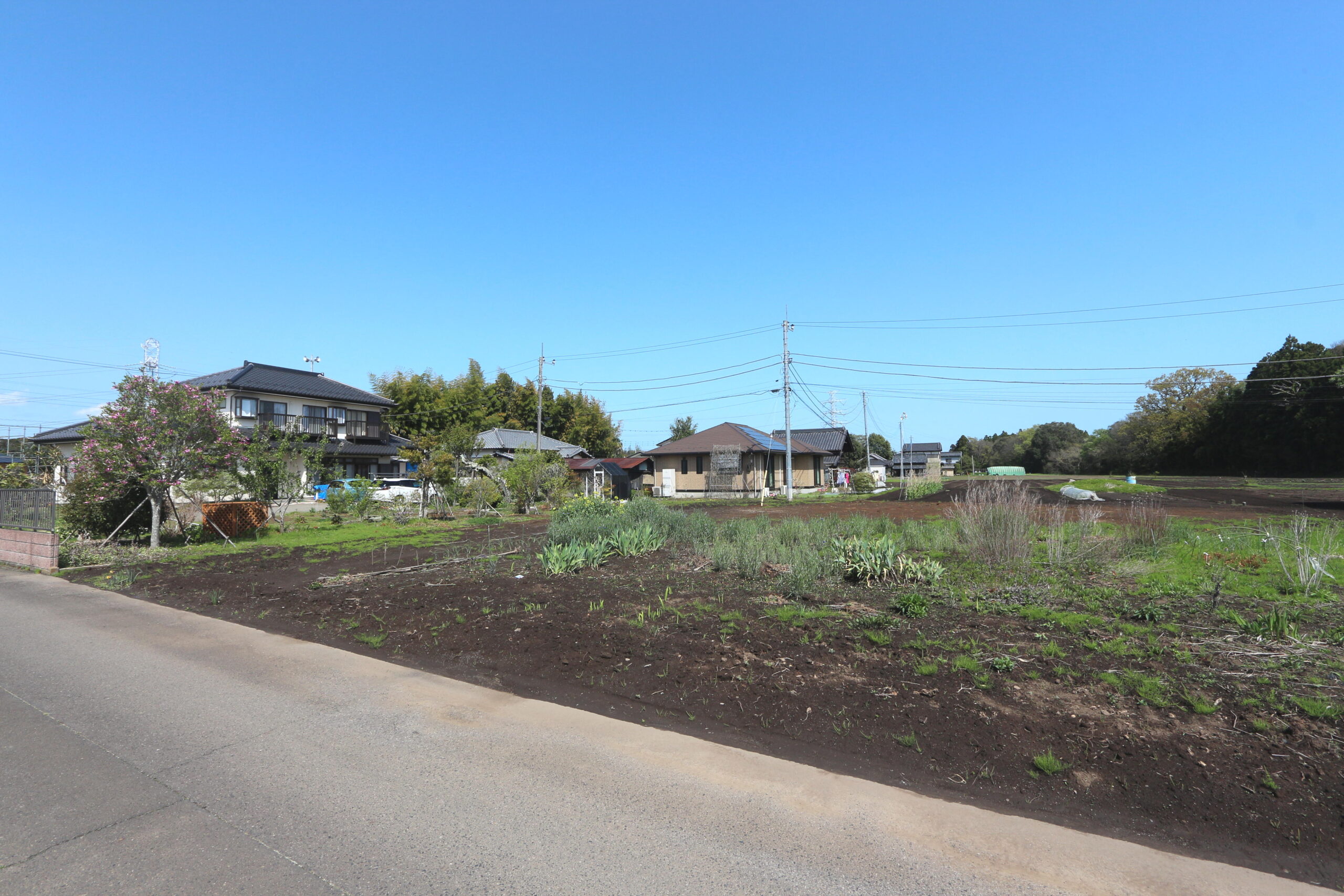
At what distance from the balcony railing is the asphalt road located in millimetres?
31895

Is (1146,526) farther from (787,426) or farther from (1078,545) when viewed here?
(787,426)

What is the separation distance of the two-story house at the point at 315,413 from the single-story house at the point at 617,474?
1156cm

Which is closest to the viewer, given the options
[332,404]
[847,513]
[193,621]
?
[193,621]

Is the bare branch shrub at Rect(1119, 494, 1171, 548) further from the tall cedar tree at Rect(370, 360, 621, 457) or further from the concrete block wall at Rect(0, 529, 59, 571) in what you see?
the tall cedar tree at Rect(370, 360, 621, 457)

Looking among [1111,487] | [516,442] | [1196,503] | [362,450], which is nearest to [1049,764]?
[1196,503]

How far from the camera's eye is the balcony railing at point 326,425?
35844mm

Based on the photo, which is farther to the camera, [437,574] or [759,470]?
[759,470]

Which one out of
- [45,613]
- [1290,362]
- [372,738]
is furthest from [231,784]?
[1290,362]

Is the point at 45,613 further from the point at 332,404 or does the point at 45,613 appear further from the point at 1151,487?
the point at 1151,487

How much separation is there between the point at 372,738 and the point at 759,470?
3859 centimetres

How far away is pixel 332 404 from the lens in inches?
1561

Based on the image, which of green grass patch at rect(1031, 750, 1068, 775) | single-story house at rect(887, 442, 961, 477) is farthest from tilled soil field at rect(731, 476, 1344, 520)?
single-story house at rect(887, 442, 961, 477)

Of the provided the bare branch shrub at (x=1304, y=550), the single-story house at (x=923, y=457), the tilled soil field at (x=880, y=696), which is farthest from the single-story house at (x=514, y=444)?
the single-story house at (x=923, y=457)

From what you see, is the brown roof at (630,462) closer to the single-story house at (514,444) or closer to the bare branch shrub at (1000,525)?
the single-story house at (514,444)
